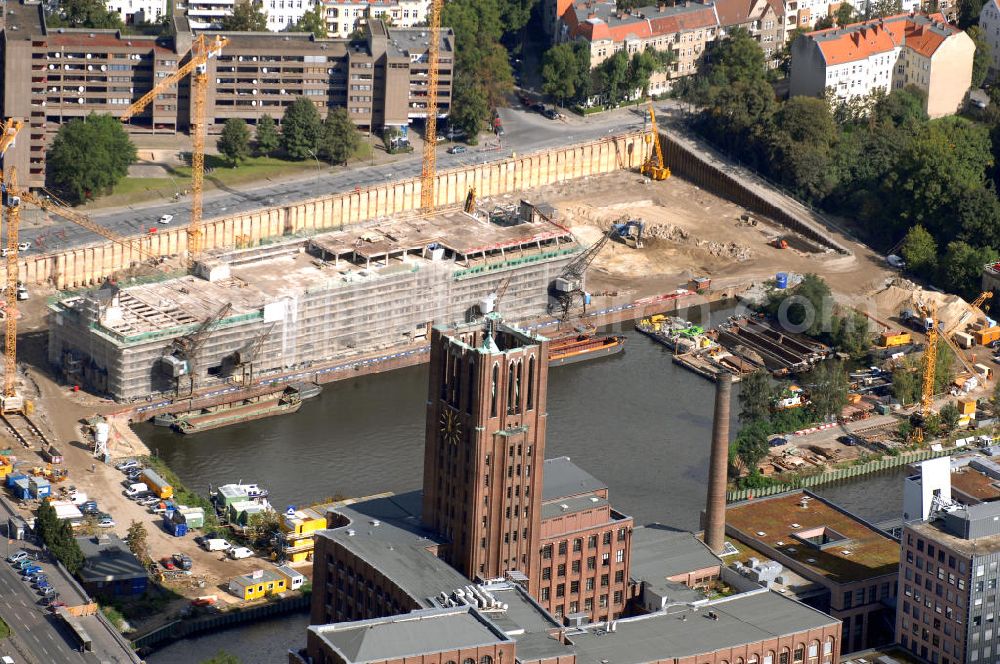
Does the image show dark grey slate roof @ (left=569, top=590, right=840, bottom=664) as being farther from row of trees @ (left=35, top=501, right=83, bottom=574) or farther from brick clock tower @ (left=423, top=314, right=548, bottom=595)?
row of trees @ (left=35, top=501, right=83, bottom=574)

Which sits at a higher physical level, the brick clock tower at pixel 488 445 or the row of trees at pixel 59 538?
the brick clock tower at pixel 488 445

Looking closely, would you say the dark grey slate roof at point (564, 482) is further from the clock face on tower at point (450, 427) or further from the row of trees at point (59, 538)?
the row of trees at point (59, 538)

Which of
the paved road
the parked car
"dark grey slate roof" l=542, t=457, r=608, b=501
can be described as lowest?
the paved road

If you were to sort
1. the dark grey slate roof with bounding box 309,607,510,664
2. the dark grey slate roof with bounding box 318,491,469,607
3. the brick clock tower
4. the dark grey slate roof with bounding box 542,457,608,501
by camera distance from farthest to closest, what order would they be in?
the dark grey slate roof with bounding box 542,457,608,501, the brick clock tower, the dark grey slate roof with bounding box 318,491,469,607, the dark grey slate roof with bounding box 309,607,510,664

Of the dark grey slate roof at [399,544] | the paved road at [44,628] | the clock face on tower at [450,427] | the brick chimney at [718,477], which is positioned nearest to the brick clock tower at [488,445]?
the clock face on tower at [450,427]

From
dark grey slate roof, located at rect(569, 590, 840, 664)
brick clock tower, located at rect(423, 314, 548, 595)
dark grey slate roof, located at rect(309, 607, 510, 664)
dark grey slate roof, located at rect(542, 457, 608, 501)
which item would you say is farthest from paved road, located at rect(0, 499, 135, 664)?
dark grey slate roof, located at rect(569, 590, 840, 664)

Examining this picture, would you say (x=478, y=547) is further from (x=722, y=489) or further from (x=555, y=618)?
(x=722, y=489)

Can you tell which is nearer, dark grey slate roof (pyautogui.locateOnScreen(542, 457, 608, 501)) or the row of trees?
dark grey slate roof (pyautogui.locateOnScreen(542, 457, 608, 501))

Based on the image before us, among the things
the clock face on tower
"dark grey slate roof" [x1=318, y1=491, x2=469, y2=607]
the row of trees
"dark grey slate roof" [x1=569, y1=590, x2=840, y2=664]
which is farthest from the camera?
the row of trees

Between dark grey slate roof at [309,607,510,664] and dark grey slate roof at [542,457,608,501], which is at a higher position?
dark grey slate roof at [542,457,608,501]
